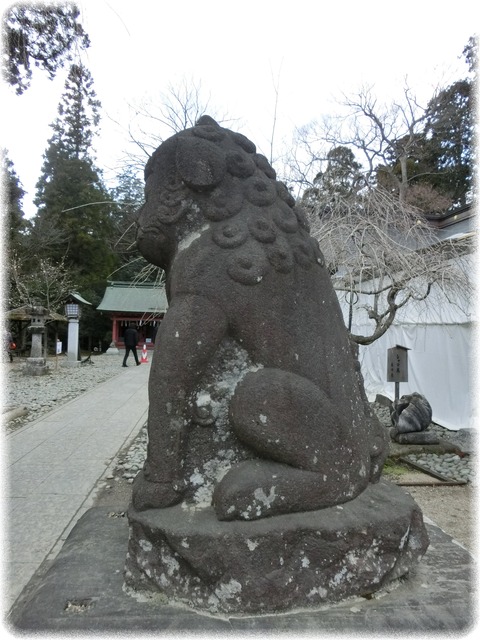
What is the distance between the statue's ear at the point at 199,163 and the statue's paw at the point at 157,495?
1212 mm

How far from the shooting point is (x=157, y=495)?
70.7 inches

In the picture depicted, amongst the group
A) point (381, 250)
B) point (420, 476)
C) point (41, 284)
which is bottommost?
point (420, 476)

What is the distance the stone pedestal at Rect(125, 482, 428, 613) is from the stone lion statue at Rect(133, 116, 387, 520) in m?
0.07

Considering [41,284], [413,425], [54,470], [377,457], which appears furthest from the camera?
[41,284]

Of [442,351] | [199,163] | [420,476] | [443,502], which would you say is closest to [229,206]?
[199,163]

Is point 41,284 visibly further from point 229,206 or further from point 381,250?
point 229,206

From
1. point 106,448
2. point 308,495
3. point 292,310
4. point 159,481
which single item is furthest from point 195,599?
point 106,448

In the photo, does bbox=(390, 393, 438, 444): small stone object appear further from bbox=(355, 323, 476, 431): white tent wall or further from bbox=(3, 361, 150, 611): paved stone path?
bbox=(3, 361, 150, 611): paved stone path

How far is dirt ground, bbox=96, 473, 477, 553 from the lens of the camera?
361 cm

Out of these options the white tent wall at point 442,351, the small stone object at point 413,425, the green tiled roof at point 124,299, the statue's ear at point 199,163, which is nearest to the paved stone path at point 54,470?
the statue's ear at point 199,163

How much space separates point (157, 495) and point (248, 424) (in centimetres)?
44

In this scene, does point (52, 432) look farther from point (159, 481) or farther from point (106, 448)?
point (159, 481)

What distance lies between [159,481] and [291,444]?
1.73ft

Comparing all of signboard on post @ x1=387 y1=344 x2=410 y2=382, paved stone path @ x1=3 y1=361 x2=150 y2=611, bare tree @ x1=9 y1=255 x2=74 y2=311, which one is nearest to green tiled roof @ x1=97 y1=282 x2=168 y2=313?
bare tree @ x1=9 y1=255 x2=74 y2=311
